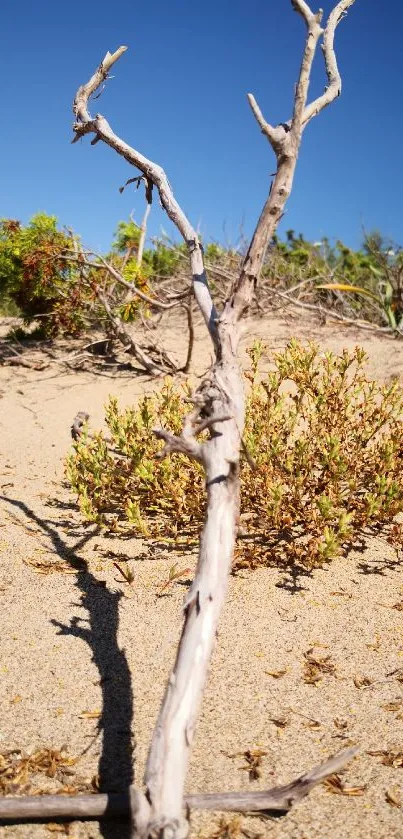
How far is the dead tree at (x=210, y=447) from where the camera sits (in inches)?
77.7

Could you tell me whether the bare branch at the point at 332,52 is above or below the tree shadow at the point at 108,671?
above

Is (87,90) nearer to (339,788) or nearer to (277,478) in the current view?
(277,478)

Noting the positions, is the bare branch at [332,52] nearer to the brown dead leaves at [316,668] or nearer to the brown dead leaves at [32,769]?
the brown dead leaves at [316,668]

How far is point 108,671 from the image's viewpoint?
3.13m

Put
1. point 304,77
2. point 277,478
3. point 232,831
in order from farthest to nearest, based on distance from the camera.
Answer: point 277,478
point 304,77
point 232,831

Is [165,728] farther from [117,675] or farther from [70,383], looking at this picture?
[70,383]

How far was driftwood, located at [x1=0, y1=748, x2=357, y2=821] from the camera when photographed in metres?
2.22

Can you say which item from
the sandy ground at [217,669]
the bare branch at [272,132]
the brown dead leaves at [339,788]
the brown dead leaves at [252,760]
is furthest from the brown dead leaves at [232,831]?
the bare branch at [272,132]

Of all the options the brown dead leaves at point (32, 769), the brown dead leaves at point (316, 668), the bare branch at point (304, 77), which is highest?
the bare branch at point (304, 77)

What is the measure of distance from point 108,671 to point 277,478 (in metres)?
1.71

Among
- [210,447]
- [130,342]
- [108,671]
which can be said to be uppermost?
[130,342]

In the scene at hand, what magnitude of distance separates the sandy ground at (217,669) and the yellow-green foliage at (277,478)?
0.71 feet

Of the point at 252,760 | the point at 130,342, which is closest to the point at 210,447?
the point at 252,760

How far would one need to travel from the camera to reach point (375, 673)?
3129mm
